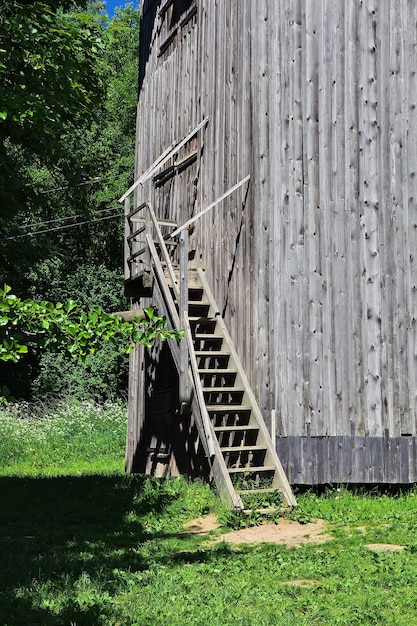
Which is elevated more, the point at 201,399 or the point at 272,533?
the point at 201,399

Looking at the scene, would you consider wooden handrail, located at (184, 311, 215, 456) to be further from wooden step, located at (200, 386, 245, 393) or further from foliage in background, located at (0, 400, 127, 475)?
foliage in background, located at (0, 400, 127, 475)

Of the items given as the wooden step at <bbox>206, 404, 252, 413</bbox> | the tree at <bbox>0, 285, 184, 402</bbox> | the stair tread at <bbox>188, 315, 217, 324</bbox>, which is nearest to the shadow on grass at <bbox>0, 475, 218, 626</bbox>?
the wooden step at <bbox>206, 404, 252, 413</bbox>

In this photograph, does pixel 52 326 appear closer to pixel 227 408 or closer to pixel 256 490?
pixel 256 490

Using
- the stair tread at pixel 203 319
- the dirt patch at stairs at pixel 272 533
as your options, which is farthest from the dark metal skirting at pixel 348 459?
the stair tread at pixel 203 319

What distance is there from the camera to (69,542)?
9164mm

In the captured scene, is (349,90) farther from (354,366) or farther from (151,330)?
(151,330)

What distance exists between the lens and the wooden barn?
12.0m

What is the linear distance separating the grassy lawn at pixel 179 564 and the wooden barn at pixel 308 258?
1.05 metres

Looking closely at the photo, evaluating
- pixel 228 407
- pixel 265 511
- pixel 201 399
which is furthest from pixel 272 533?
pixel 228 407

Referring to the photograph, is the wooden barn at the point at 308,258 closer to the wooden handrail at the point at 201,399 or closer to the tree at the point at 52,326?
the wooden handrail at the point at 201,399

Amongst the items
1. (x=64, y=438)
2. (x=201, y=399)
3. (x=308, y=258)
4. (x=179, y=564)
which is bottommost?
(x=179, y=564)

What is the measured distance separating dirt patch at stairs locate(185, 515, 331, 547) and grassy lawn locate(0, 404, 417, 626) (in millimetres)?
180

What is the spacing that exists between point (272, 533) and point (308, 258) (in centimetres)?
450

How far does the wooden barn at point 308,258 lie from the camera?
1202 cm
